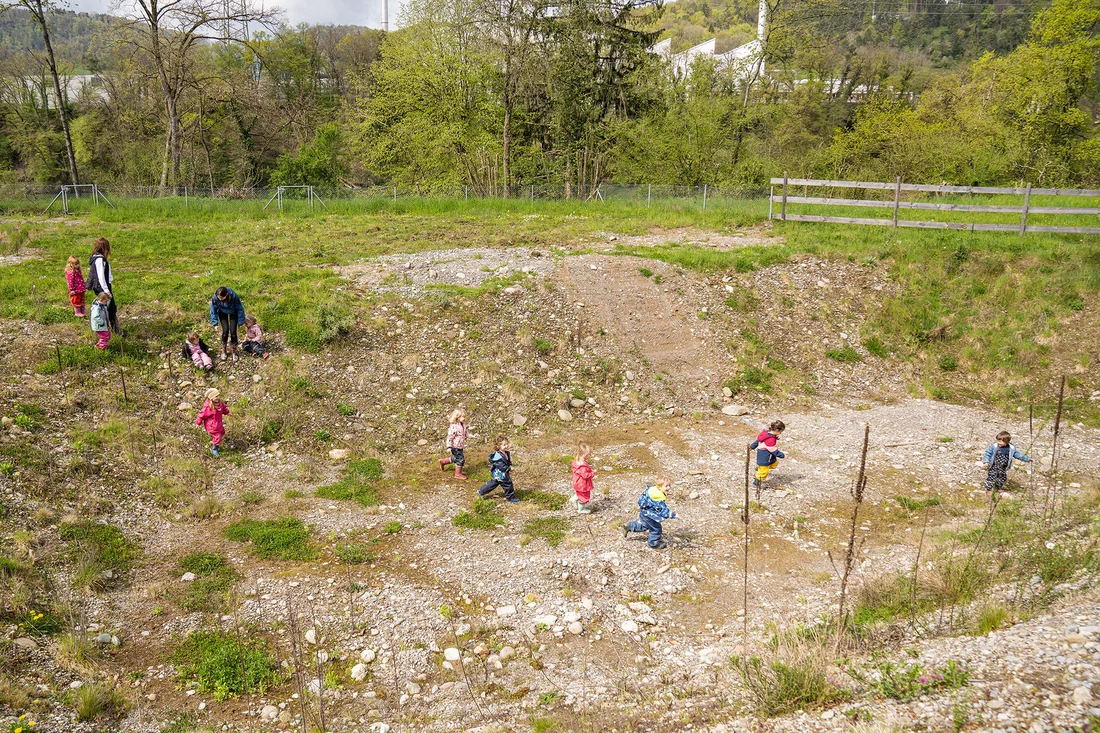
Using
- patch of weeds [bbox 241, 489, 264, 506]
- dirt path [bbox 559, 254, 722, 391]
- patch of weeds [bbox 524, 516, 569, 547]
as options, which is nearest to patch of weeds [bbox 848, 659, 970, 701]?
patch of weeds [bbox 524, 516, 569, 547]

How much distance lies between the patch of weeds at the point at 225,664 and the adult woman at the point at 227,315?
8.01 m

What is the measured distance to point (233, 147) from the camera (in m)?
51.2

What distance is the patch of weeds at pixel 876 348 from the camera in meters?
16.9

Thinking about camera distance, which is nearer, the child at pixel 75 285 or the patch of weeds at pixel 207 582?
the patch of weeds at pixel 207 582

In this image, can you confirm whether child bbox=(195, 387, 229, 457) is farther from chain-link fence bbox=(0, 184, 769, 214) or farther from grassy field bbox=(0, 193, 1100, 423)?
chain-link fence bbox=(0, 184, 769, 214)

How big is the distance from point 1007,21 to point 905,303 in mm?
106534

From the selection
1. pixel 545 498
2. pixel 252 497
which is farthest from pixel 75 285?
pixel 545 498

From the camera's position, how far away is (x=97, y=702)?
6512 millimetres

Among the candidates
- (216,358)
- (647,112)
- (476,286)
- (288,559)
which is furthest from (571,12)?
(288,559)

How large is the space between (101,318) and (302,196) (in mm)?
16188

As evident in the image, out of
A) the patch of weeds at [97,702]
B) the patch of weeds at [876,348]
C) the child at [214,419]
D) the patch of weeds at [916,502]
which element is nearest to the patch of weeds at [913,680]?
the patch of weeds at [916,502]

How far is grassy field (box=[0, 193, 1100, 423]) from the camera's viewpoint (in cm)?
1569

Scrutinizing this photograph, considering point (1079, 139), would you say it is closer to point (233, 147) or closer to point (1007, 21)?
point (233, 147)

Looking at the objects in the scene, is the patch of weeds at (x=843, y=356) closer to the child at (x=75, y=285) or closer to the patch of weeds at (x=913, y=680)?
the patch of weeds at (x=913, y=680)
